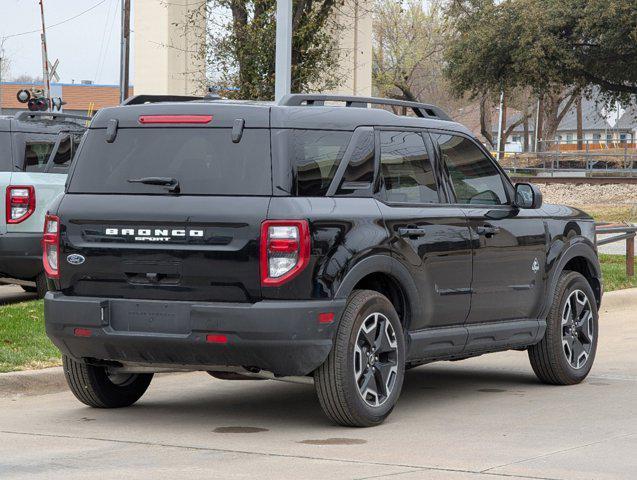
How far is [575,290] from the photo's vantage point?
9633 mm

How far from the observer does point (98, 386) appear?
834 centimetres

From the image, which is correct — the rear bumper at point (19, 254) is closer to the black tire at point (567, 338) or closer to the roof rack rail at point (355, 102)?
the roof rack rail at point (355, 102)

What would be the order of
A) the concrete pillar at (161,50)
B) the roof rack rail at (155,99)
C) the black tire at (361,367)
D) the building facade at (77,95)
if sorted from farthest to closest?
the building facade at (77,95) → the concrete pillar at (161,50) → the roof rack rail at (155,99) → the black tire at (361,367)

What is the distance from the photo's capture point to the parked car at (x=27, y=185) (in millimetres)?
13562

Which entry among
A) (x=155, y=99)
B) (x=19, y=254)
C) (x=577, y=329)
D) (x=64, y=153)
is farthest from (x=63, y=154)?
(x=577, y=329)

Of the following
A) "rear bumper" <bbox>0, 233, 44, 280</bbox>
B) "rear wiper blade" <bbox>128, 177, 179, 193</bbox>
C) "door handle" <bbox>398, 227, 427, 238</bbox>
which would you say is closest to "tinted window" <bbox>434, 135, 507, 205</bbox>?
"door handle" <bbox>398, 227, 427, 238</bbox>

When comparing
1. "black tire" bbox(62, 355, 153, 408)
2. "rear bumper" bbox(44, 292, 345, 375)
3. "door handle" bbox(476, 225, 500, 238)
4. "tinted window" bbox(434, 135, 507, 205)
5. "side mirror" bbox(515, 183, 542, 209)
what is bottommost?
"black tire" bbox(62, 355, 153, 408)

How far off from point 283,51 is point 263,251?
24.9ft

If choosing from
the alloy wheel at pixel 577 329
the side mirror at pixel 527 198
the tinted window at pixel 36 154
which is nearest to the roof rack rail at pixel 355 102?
the side mirror at pixel 527 198

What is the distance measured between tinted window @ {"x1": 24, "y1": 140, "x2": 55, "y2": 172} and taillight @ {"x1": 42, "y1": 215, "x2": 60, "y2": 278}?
6.10 meters

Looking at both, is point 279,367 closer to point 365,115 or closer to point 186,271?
point 186,271

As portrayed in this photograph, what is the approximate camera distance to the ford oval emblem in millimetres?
7633

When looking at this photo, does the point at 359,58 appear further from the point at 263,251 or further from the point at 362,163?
the point at 263,251

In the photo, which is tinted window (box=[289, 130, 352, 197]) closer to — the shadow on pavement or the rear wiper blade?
the rear wiper blade
